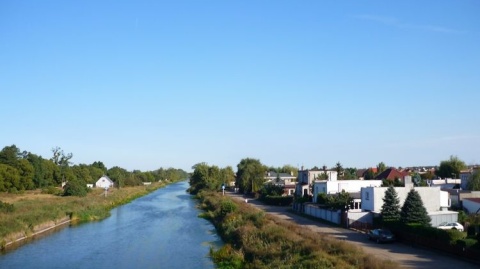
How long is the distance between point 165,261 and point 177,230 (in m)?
16.4

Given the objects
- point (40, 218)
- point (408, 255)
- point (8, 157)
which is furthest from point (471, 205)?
point (8, 157)

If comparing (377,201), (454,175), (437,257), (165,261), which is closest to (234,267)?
(165,261)

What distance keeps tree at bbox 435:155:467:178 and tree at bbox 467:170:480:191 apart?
105 feet

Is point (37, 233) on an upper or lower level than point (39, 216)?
lower

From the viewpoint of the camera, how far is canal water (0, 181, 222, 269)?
3012cm

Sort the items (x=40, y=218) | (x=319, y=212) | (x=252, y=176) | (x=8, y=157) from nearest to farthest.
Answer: (x=40, y=218) < (x=319, y=212) < (x=252, y=176) < (x=8, y=157)

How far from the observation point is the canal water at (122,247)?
30.1m

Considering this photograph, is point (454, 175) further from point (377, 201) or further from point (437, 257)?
point (437, 257)

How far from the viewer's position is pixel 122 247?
3638 centimetres

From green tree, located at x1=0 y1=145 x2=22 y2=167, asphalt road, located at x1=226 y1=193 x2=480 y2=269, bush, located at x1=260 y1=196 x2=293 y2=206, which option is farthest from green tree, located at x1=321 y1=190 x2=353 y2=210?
green tree, located at x1=0 y1=145 x2=22 y2=167

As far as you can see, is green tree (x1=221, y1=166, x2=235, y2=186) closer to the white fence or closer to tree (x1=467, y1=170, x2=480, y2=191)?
the white fence

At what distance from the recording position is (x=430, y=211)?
40.2 metres

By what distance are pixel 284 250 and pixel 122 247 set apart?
15528 millimetres

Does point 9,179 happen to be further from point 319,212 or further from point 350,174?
point 350,174
